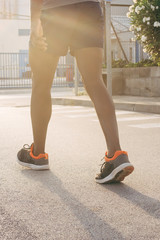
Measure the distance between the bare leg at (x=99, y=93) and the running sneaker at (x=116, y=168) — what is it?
0.21 ft

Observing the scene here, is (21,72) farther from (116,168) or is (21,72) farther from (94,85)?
(116,168)

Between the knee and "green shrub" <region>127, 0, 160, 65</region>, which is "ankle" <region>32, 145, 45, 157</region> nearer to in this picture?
the knee

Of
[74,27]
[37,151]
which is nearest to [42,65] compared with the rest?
[74,27]

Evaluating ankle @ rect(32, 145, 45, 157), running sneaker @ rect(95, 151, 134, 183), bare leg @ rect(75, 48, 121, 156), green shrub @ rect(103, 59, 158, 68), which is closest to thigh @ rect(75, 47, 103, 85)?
bare leg @ rect(75, 48, 121, 156)

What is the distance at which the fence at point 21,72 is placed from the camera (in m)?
22.4

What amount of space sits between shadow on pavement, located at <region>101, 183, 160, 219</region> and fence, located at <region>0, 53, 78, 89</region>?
1879 cm

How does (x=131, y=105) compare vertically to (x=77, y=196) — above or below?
above

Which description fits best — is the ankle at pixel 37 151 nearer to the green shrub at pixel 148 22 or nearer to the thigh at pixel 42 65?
the thigh at pixel 42 65

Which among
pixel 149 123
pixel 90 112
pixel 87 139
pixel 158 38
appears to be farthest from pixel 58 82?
pixel 87 139

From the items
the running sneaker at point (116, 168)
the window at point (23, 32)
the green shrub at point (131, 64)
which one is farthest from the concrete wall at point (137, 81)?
the window at point (23, 32)

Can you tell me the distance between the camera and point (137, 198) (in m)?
3.04

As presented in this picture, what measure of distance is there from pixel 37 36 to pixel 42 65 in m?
0.23

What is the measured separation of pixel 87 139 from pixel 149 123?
1848mm

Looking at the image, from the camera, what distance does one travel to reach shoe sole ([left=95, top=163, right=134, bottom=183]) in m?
3.27
